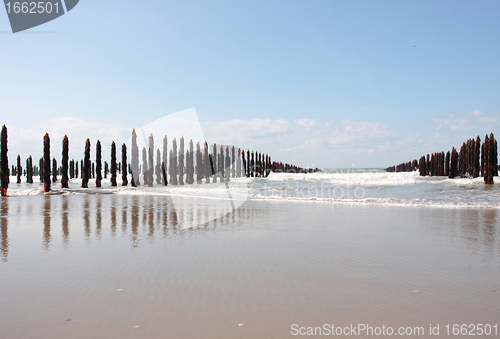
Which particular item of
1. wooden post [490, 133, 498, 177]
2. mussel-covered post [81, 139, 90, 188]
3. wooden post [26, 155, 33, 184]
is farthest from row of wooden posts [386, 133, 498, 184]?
wooden post [26, 155, 33, 184]

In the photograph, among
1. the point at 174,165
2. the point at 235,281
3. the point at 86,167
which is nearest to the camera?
the point at 235,281

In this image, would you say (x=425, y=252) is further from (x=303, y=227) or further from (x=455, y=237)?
(x=303, y=227)

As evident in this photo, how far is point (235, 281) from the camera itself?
10.00 ft

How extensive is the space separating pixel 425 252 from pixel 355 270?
162 cm

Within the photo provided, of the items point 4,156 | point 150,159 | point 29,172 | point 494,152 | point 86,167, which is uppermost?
point 150,159

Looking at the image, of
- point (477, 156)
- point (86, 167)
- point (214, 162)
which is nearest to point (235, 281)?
point (86, 167)

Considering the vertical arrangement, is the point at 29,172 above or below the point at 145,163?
below

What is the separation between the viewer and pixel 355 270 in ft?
11.3

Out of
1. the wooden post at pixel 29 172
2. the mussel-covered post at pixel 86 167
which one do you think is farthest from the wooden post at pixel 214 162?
the wooden post at pixel 29 172

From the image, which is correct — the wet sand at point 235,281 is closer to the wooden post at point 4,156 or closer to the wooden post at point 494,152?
the wooden post at point 4,156

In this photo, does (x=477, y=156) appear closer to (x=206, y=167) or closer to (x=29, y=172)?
(x=206, y=167)

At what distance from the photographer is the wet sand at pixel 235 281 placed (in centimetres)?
222

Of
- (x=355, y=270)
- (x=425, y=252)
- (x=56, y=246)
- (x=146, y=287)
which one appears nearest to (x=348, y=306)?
(x=355, y=270)

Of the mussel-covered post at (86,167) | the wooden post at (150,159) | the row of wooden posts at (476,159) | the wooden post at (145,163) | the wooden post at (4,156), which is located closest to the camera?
the wooden post at (4,156)
